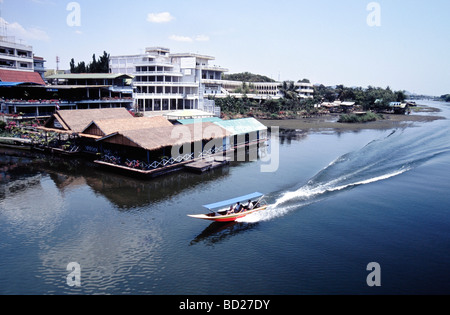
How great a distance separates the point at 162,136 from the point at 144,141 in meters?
2.96

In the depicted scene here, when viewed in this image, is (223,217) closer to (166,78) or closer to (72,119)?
(72,119)

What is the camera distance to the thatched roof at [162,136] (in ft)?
109

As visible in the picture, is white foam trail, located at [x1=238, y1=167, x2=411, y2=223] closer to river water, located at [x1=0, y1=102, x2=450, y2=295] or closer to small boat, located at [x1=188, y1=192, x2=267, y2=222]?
river water, located at [x1=0, y1=102, x2=450, y2=295]

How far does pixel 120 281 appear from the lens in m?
17.0

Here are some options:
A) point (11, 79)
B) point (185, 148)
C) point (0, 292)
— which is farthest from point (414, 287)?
point (11, 79)

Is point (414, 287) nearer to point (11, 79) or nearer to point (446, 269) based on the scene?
point (446, 269)

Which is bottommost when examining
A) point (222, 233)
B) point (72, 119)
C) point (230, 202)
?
point (222, 233)

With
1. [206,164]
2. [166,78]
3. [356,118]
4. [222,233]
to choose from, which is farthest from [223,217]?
[356,118]

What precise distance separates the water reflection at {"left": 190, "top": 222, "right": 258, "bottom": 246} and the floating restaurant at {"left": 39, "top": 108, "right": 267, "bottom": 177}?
1200 cm

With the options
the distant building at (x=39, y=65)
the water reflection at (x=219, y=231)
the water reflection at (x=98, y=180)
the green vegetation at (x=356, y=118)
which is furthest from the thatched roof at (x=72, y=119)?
the green vegetation at (x=356, y=118)

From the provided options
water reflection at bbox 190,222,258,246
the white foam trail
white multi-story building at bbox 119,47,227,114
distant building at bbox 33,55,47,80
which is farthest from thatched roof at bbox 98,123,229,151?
distant building at bbox 33,55,47,80

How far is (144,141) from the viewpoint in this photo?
109 feet

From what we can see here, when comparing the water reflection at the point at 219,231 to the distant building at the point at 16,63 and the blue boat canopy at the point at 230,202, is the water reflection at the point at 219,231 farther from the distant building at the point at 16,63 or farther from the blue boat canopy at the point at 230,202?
the distant building at the point at 16,63

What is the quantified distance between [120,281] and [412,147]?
49.8 m
